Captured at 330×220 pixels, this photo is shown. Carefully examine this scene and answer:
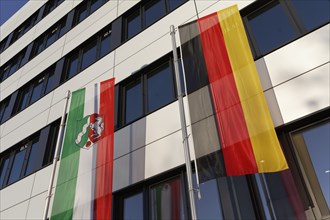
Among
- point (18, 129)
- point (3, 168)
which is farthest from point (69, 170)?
point (3, 168)

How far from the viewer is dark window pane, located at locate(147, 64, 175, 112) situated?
368 inches

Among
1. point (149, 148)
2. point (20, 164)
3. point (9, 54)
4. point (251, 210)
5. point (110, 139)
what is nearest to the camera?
point (251, 210)

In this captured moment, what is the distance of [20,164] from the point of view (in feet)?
42.3

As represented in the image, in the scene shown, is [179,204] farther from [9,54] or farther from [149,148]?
[9,54]

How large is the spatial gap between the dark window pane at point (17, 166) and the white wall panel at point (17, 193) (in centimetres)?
69

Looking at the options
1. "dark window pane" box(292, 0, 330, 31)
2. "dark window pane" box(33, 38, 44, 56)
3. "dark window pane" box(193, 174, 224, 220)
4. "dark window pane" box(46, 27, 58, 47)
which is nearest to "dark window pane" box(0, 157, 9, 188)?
"dark window pane" box(33, 38, 44, 56)

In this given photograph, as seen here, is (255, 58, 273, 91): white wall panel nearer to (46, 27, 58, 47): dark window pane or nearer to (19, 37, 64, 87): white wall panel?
(19, 37, 64, 87): white wall panel

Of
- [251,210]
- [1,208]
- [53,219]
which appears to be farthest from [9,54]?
[251,210]

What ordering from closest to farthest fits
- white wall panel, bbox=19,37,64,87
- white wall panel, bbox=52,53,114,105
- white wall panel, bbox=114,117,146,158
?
1. white wall panel, bbox=114,117,146,158
2. white wall panel, bbox=52,53,114,105
3. white wall panel, bbox=19,37,64,87

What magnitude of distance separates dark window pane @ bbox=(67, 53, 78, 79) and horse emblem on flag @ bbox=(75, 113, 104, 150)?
5694 mm

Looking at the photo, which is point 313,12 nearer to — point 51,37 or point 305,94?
point 305,94

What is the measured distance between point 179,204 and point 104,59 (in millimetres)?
7155

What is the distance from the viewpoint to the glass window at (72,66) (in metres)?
13.9

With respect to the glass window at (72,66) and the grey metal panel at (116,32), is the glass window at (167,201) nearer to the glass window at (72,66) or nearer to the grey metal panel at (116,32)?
the grey metal panel at (116,32)
